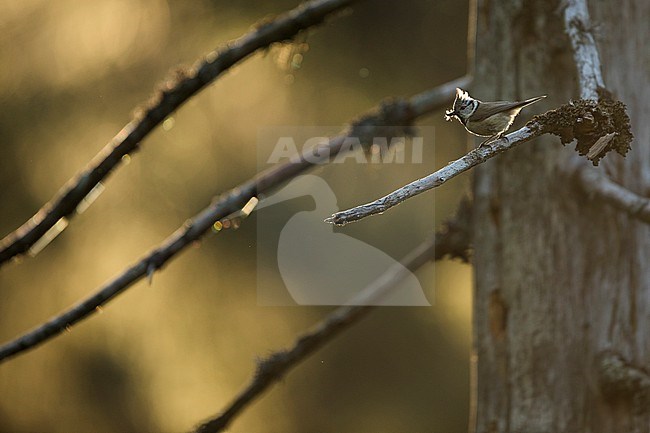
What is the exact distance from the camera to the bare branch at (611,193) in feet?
6.08

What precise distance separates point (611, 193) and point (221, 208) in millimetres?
927

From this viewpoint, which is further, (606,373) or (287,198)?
(287,198)

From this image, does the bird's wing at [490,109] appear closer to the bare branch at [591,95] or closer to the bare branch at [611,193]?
the bare branch at [591,95]

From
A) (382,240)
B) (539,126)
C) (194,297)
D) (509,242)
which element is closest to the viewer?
(539,126)

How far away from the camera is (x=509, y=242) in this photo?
2.13m

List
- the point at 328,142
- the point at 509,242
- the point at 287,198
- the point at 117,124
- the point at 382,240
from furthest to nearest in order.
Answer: the point at 117,124, the point at 382,240, the point at 287,198, the point at 328,142, the point at 509,242

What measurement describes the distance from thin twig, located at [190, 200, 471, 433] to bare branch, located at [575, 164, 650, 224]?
1.55ft

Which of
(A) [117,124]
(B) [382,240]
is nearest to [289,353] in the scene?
(B) [382,240]

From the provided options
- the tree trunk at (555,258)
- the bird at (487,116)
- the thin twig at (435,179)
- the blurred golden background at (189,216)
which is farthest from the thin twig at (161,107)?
the blurred golden background at (189,216)

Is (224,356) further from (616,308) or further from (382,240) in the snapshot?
(616,308)

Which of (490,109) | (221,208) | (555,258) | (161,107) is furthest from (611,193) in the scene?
(161,107)

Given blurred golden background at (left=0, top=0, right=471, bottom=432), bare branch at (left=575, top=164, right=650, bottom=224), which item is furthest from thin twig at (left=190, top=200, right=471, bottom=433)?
blurred golden background at (left=0, top=0, right=471, bottom=432)

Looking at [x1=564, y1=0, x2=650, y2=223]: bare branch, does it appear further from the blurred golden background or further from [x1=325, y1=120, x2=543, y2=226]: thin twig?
the blurred golden background

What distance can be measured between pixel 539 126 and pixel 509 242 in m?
0.65
